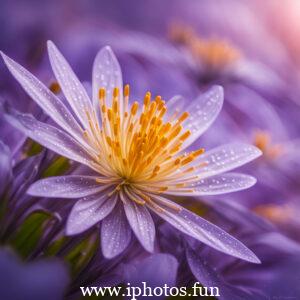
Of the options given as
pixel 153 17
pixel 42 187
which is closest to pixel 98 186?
pixel 42 187

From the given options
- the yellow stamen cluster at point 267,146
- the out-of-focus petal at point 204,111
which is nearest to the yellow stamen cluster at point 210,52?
the yellow stamen cluster at point 267,146

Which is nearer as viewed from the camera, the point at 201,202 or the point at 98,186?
the point at 98,186

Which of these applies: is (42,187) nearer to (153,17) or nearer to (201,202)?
(201,202)

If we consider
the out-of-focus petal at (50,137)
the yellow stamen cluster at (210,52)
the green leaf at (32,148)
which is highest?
the yellow stamen cluster at (210,52)

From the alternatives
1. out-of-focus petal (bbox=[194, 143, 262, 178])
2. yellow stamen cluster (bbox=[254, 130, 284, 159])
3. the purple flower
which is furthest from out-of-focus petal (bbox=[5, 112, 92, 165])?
yellow stamen cluster (bbox=[254, 130, 284, 159])

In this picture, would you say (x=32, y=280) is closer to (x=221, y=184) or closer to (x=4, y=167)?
(x=4, y=167)

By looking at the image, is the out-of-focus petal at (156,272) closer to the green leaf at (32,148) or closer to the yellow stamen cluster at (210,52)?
the green leaf at (32,148)

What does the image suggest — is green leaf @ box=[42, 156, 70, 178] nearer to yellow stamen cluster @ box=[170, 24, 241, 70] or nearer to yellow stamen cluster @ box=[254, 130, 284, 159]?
yellow stamen cluster @ box=[254, 130, 284, 159]
